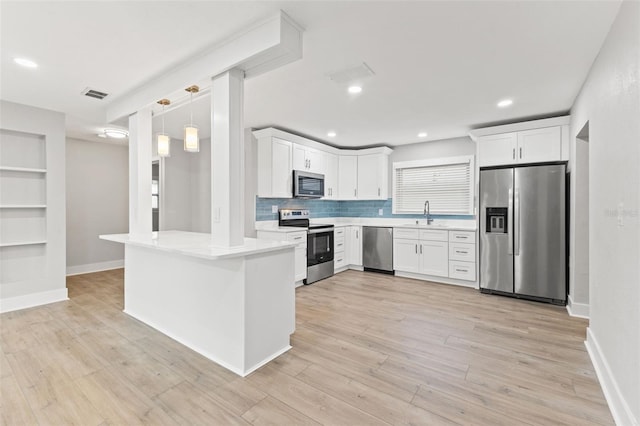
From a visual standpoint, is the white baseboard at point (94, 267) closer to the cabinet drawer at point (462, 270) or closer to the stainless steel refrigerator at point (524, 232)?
the cabinet drawer at point (462, 270)

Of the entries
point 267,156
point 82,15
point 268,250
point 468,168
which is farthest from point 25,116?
point 468,168

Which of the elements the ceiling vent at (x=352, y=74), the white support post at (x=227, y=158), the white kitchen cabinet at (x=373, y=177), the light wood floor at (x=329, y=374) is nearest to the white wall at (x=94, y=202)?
the light wood floor at (x=329, y=374)

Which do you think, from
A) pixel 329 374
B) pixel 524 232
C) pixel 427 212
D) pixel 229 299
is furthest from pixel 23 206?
pixel 524 232

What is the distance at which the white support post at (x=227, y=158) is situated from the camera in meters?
2.24

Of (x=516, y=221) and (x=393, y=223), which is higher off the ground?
(x=516, y=221)

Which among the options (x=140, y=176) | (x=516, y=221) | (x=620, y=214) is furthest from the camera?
(x=516, y=221)

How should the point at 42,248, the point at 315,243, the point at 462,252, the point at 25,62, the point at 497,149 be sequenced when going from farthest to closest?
the point at 315,243
the point at 462,252
the point at 497,149
the point at 42,248
the point at 25,62

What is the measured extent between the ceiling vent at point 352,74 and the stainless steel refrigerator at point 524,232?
8.21 ft

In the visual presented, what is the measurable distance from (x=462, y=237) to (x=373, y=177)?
1951 millimetres

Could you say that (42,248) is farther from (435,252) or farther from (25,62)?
(435,252)

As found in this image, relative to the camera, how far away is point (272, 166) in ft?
14.4

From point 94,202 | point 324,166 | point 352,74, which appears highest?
point 352,74

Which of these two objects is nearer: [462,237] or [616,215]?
[616,215]

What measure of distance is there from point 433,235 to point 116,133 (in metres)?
5.49
